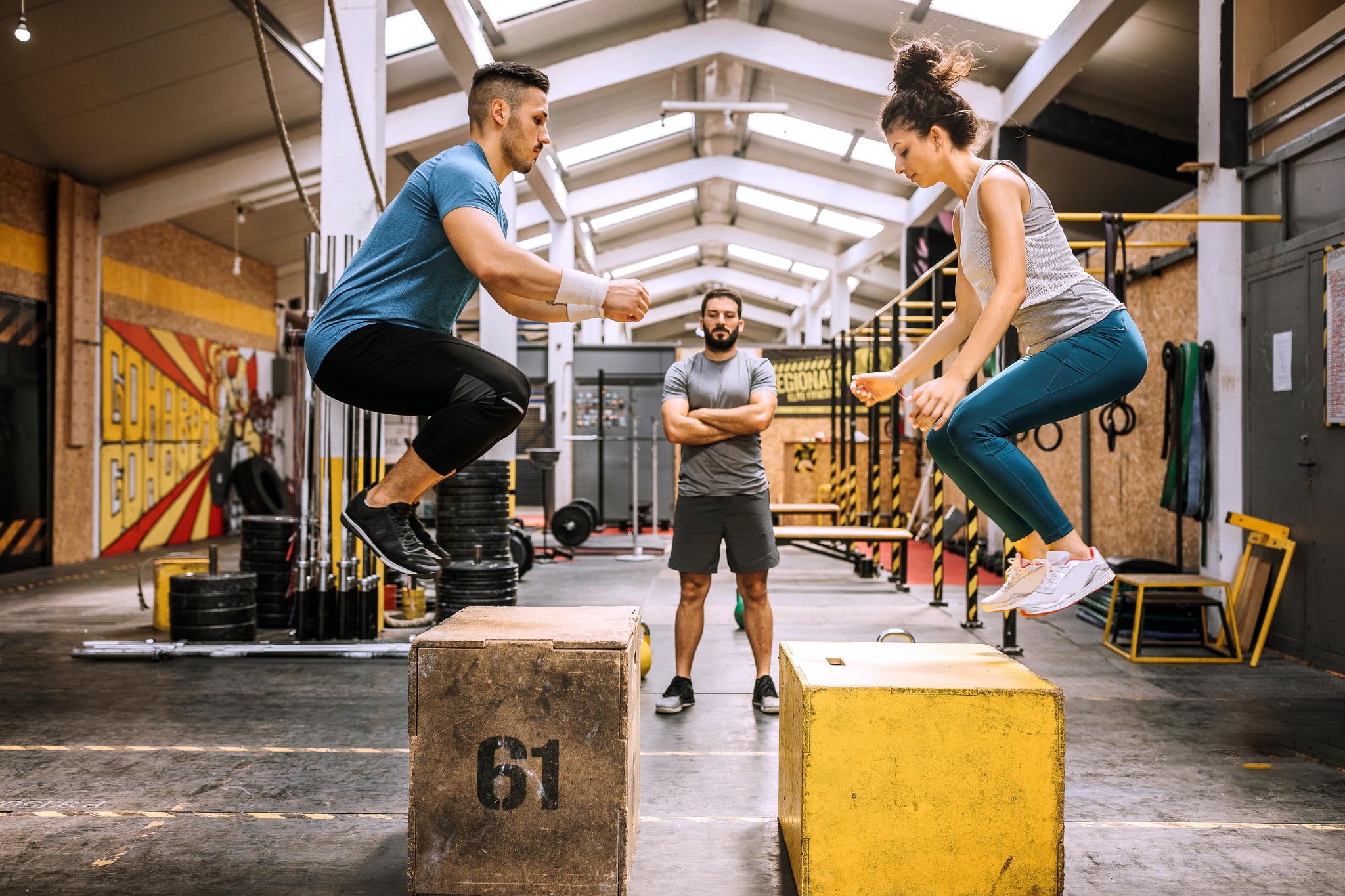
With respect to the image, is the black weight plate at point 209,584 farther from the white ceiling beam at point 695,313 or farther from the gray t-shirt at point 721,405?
the white ceiling beam at point 695,313

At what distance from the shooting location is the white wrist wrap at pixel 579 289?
6.44ft

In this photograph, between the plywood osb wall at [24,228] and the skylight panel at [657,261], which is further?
the skylight panel at [657,261]

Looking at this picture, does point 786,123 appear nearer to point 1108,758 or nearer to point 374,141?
point 374,141

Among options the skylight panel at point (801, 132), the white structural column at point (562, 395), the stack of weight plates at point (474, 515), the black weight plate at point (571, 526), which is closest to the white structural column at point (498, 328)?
the black weight plate at point (571, 526)

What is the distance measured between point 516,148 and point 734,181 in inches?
435

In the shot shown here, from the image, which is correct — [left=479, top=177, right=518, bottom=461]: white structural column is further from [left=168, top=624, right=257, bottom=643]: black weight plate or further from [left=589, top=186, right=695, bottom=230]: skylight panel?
[left=589, top=186, right=695, bottom=230]: skylight panel

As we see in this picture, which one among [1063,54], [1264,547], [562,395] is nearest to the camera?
[1264,547]

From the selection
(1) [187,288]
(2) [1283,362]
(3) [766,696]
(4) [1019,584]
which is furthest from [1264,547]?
(1) [187,288]

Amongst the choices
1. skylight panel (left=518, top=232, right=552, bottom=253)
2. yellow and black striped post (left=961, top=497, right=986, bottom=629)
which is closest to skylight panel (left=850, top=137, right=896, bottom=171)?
skylight panel (left=518, top=232, right=552, bottom=253)

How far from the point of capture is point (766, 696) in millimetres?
3547

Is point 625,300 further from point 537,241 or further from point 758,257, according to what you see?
point 758,257

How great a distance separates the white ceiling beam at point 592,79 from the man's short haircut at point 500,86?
6.72 m

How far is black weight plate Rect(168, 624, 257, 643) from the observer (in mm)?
4934

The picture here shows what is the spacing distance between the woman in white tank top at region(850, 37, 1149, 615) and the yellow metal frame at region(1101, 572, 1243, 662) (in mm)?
2789
